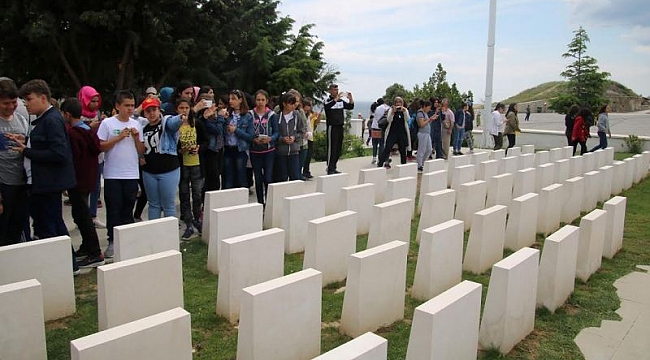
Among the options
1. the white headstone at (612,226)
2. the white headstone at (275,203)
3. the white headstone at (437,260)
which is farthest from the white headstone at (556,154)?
the white headstone at (437,260)

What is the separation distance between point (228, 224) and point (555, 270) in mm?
2945

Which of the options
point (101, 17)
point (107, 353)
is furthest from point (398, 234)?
point (101, 17)

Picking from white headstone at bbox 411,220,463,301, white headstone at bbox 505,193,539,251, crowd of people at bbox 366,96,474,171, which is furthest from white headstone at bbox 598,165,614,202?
white headstone at bbox 411,220,463,301

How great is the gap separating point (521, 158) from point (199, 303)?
750 cm

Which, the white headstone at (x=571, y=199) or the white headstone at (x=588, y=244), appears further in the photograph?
the white headstone at (x=571, y=199)

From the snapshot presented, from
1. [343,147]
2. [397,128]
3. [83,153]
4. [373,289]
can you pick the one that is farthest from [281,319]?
[343,147]

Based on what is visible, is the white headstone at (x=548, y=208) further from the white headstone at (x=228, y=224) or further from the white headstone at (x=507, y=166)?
the white headstone at (x=228, y=224)

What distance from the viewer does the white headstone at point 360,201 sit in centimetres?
624

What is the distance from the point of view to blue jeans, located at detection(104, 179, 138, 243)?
500 centimetres

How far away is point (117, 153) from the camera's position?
4.98 metres

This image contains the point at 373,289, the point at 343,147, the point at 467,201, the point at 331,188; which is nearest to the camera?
the point at 373,289

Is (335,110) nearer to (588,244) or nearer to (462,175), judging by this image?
(462,175)

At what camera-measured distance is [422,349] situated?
280 cm

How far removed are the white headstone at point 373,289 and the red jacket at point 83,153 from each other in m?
2.99
